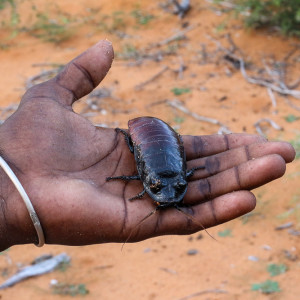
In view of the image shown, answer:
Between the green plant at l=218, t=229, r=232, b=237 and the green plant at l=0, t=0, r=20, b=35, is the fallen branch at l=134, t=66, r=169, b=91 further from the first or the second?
the green plant at l=0, t=0, r=20, b=35

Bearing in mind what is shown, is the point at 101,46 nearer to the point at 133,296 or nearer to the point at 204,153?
the point at 204,153

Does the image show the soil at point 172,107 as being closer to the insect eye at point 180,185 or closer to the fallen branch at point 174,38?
the fallen branch at point 174,38

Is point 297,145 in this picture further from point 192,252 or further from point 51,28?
point 51,28

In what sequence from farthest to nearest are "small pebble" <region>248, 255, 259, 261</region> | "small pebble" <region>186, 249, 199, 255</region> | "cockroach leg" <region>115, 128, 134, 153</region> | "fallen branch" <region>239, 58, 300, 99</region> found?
"fallen branch" <region>239, 58, 300, 99</region> → "small pebble" <region>186, 249, 199, 255</region> → "small pebble" <region>248, 255, 259, 261</region> → "cockroach leg" <region>115, 128, 134, 153</region>

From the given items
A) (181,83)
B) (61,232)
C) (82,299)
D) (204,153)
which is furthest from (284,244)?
(181,83)

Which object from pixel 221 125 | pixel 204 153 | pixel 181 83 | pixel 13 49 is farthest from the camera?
pixel 13 49

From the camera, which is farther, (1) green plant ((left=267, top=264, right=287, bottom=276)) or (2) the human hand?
(1) green plant ((left=267, top=264, right=287, bottom=276))

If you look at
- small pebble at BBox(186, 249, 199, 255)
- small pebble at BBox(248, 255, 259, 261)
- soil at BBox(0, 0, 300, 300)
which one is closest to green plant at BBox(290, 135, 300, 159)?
soil at BBox(0, 0, 300, 300)
